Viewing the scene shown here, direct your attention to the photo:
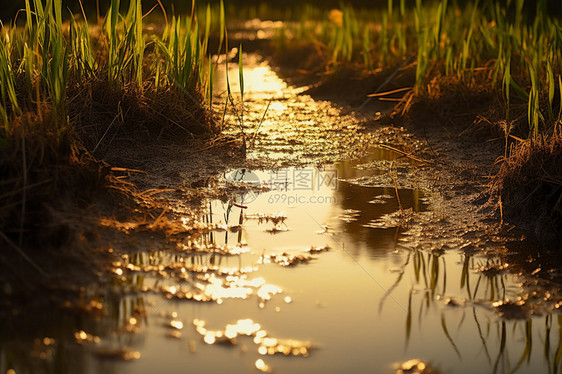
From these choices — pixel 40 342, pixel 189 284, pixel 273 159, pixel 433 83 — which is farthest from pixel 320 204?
pixel 433 83

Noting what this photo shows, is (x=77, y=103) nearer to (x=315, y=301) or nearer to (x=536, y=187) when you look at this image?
(x=315, y=301)

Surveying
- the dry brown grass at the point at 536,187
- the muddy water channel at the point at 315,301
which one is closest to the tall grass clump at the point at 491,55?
the dry brown grass at the point at 536,187

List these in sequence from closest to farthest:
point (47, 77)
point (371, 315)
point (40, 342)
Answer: point (40, 342) → point (371, 315) → point (47, 77)

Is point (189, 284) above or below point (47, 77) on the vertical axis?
below

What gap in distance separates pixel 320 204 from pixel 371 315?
1044mm

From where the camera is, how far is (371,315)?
189cm

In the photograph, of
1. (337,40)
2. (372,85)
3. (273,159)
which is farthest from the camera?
(337,40)

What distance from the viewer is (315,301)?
195 cm

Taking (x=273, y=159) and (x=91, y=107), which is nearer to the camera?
(x=91, y=107)

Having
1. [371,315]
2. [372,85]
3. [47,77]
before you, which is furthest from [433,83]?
[371,315]

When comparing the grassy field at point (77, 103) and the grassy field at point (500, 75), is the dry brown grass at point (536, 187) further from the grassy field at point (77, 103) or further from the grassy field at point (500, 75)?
the grassy field at point (77, 103)

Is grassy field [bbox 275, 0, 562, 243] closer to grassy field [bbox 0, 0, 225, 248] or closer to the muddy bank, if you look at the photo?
the muddy bank

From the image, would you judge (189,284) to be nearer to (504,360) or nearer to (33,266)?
(33,266)

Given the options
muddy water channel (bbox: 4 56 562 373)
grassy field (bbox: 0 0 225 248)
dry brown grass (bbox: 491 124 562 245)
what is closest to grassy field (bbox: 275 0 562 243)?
dry brown grass (bbox: 491 124 562 245)
